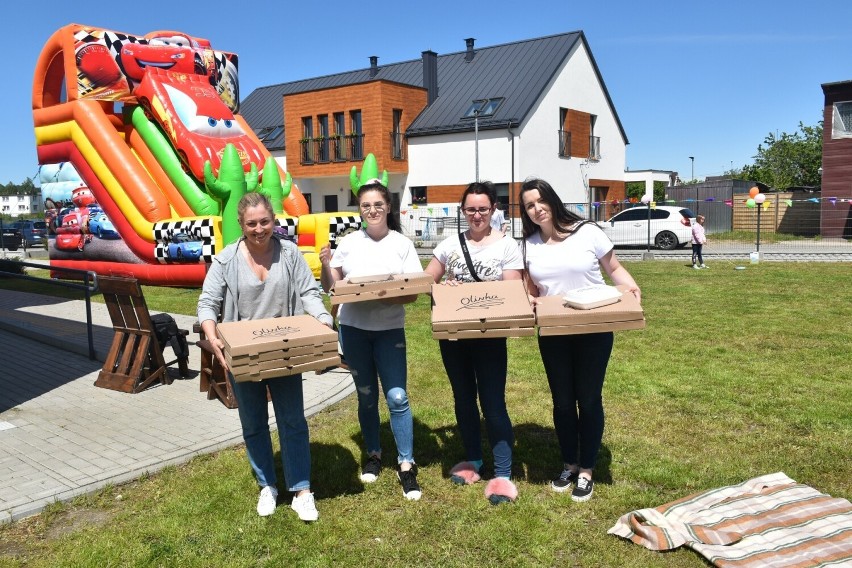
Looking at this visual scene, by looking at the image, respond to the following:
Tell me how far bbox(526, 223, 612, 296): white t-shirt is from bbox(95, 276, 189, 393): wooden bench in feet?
14.5

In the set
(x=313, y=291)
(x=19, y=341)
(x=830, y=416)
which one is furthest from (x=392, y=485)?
(x=19, y=341)

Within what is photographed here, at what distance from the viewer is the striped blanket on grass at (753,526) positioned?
3.56 meters

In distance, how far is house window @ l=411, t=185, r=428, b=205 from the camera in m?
32.8

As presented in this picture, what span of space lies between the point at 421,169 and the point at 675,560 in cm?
2992

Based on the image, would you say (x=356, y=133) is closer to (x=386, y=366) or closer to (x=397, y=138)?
(x=397, y=138)

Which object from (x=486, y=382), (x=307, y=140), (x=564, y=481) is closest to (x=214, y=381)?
(x=486, y=382)

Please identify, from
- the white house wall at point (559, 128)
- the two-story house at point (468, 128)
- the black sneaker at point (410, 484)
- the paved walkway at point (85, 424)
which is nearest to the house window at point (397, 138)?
the two-story house at point (468, 128)

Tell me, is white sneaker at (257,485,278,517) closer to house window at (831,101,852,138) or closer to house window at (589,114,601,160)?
house window at (831,101,852,138)

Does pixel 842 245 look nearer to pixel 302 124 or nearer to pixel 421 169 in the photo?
pixel 421 169

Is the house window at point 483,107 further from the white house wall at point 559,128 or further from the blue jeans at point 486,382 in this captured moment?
the blue jeans at point 486,382

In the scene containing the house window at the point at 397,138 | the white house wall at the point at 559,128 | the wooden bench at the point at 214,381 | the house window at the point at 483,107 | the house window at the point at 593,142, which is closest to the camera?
the wooden bench at the point at 214,381

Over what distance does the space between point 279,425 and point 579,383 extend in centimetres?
183

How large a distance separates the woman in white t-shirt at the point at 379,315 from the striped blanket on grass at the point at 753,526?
1.42 meters

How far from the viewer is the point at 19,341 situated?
32.6ft
